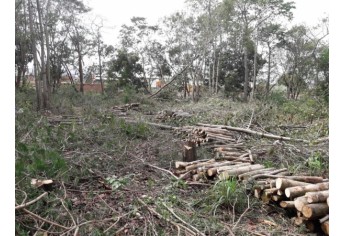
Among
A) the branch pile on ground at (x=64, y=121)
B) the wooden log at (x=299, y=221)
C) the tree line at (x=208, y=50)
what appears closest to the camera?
the wooden log at (x=299, y=221)

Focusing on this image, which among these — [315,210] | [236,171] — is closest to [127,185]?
[236,171]

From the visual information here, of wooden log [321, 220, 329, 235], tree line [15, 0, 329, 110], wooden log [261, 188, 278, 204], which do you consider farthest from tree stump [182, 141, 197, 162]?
tree line [15, 0, 329, 110]

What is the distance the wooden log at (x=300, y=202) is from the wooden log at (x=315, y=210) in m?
0.04

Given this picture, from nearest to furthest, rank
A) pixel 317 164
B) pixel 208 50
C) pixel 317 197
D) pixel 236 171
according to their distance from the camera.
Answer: pixel 317 197 → pixel 236 171 → pixel 317 164 → pixel 208 50

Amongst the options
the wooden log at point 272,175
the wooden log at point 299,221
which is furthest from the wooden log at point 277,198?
the wooden log at point 272,175

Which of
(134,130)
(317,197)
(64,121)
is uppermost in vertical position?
(64,121)

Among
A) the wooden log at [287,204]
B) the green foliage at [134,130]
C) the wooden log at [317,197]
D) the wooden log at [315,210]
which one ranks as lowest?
the wooden log at [287,204]

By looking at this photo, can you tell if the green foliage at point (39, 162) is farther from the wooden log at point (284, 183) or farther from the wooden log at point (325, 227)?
the wooden log at point (325, 227)

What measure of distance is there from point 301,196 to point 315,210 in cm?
32

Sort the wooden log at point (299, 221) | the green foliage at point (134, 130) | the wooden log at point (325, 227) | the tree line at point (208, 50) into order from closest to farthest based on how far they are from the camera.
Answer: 1. the wooden log at point (325, 227)
2. the wooden log at point (299, 221)
3. the green foliage at point (134, 130)
4. the tree line at point (208, 50)

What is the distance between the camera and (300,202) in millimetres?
2775

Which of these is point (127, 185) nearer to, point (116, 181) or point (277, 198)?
point (116, 181)

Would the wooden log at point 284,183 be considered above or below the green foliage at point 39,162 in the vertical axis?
below

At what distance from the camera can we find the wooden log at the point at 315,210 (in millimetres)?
2648
